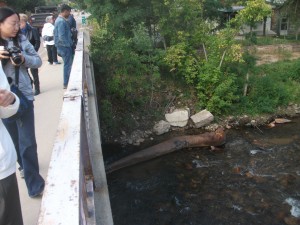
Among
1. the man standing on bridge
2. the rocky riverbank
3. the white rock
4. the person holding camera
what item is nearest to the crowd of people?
the person holding camera

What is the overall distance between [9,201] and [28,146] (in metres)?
1.30

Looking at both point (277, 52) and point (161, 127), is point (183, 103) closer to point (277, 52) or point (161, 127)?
point (161, 127)

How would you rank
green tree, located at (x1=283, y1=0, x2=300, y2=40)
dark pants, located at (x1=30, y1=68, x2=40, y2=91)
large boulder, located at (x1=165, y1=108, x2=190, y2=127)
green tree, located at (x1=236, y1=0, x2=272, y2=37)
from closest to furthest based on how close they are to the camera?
dark pants, located at (x1=30, y1=68, x2=40, y2=91)
green tree, located at (x1=236, y1=0, x2=272, y2=37)
large boulder, located at (x1=165, y1=108, x2=190, y2=127)
green tree, located at (x1=283, y1=0, x2=300, y2=40)

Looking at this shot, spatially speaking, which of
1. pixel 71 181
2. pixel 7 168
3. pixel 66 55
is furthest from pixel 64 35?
pixel 71 181

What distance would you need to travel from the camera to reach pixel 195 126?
12.4 m

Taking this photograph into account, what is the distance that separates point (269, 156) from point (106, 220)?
311 inches

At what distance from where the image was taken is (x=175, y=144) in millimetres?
10695

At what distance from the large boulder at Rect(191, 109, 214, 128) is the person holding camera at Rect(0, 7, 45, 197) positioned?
8922 millimetres

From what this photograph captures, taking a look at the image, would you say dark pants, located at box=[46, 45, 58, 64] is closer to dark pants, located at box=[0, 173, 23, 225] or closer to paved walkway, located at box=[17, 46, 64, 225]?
paved walkway, located at box=[17, 46, 64, 225]

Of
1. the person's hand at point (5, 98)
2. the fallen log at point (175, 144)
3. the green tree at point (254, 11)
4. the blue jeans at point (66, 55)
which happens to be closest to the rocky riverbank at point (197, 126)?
the fallen log at point (175, 144)

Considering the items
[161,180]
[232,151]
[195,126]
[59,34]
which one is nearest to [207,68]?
[195,126]

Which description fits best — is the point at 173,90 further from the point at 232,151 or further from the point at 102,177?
the point at 102,177

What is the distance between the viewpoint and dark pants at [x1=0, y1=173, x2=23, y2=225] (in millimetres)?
2324

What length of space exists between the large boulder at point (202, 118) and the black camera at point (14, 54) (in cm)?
950
